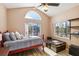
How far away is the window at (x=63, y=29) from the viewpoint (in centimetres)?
216

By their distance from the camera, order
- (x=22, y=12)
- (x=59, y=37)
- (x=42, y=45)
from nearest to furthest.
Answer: (x=22, y=12), (x=59, y=37), (x=42, y=45)

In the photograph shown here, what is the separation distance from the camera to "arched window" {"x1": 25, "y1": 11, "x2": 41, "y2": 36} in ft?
6.93

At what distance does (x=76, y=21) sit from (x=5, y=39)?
5.80 ft

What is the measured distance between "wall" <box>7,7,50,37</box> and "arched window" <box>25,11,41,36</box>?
75 mm

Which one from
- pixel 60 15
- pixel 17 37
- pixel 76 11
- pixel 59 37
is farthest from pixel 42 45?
pixel 76 11

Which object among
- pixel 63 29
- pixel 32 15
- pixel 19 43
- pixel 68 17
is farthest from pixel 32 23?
pixel 68 17

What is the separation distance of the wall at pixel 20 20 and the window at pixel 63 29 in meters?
0.26

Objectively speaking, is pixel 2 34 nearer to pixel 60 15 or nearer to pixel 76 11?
pixel 60 15

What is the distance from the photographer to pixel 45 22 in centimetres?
219

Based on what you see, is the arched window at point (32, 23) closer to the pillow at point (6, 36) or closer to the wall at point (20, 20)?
the wall at point (20, 20)

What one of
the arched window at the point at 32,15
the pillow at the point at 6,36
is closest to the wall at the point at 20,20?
the arched window at the point at 32,15

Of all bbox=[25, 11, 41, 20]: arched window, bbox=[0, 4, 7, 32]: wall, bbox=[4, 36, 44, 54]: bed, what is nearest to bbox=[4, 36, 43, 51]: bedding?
bbox=[4, 36, 44, 54]: bed

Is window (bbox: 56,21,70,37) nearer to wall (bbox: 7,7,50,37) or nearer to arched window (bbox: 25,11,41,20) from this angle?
wall (bbox: 7,7,50,37)

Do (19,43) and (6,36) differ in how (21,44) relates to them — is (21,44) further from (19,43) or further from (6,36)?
(6,36)
